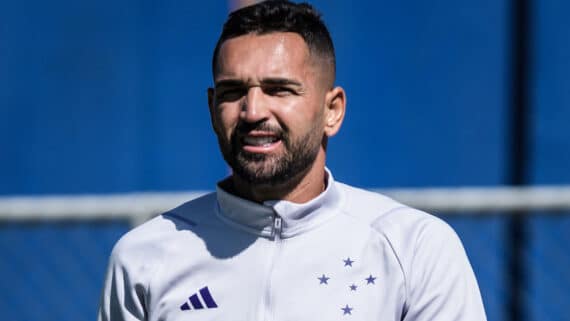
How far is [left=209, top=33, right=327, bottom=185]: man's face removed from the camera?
270cm

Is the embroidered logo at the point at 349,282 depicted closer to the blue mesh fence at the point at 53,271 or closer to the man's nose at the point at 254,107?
the man's nose at the point at 254,107

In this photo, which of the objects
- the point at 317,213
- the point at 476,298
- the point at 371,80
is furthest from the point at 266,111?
the point at 371,80

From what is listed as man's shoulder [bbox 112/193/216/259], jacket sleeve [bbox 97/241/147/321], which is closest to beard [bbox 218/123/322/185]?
man's shoulder [bbox 112/193/216/259]

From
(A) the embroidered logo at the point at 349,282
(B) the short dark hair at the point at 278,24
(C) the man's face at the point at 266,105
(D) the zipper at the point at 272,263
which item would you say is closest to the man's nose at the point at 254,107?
(C) the man's face at the point at 266,105

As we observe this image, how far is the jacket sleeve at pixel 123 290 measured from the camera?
2.75 meters

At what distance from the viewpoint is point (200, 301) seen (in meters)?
2.73

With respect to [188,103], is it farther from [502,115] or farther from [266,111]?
[266,111]

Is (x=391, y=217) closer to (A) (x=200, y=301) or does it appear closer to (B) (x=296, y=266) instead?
(B) (x=296, y=266)

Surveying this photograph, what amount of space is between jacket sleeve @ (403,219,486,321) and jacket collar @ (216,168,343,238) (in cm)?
27

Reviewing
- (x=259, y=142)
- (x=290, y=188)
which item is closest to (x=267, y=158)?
(x=259, y=142)

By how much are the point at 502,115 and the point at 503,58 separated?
0.27m

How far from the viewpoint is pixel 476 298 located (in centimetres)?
267

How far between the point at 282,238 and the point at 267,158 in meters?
0.23

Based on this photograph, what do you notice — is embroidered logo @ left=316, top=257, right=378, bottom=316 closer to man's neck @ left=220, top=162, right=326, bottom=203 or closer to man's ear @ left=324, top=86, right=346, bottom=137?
man's neck @ left=220, top=162, right=326, bottom=203
